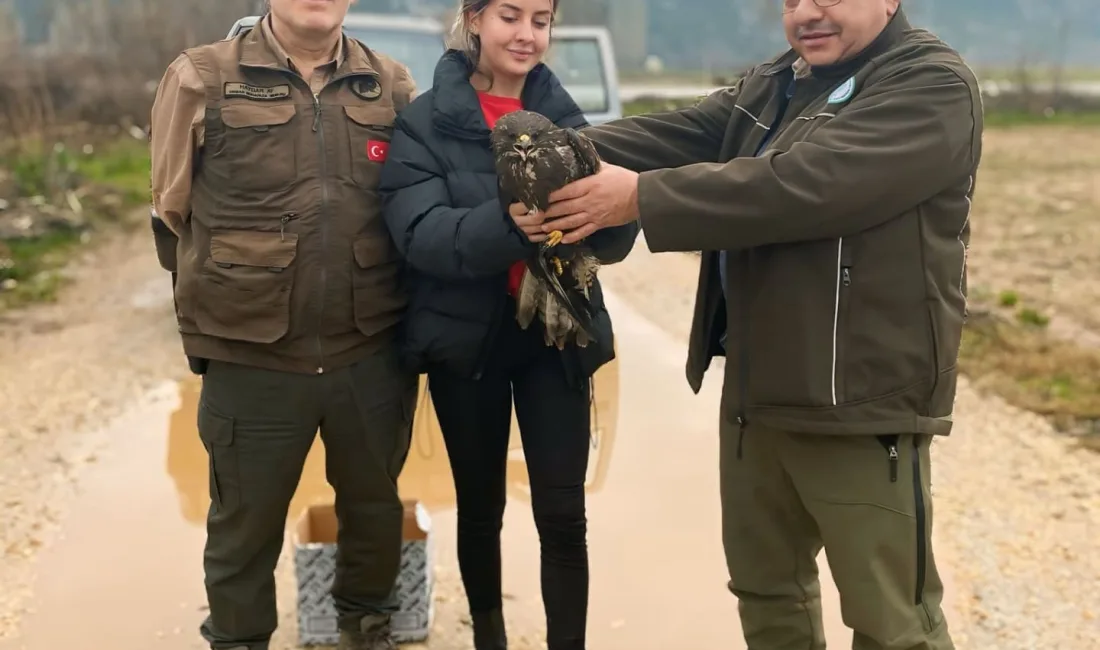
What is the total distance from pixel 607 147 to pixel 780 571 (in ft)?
3.63

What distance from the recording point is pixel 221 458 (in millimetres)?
2426

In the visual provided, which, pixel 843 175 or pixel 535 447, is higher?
pixel 843 175

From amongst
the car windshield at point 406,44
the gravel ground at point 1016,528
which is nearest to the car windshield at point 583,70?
the car windshield at point 406,44

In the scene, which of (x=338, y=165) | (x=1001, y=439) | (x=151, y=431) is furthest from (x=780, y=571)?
(x=151, y=431)

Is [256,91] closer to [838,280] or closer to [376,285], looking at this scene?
[376,285]

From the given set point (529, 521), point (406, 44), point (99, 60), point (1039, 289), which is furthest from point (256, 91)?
point (99, 60)

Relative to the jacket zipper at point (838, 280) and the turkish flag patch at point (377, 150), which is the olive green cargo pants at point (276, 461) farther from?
the jacket zipper at point (838, 280)

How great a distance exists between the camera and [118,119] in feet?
59.9

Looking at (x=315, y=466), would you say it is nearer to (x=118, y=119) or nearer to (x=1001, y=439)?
(x=1001, y=439)

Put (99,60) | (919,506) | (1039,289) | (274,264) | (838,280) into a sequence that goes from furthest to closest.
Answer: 1. (99,60)
2. (1039,289)
3. (274,264)
4. (919,506)
5. (838,280)

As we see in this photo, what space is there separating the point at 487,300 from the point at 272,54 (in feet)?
Result: 2.55

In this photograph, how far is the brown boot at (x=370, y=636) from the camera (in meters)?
2.86

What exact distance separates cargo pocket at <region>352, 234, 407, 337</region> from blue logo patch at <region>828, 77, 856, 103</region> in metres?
1.10

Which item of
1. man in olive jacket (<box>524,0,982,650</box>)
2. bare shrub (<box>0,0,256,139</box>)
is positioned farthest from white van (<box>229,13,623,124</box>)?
bare shrub (<box>0,0,256,139</box>)
